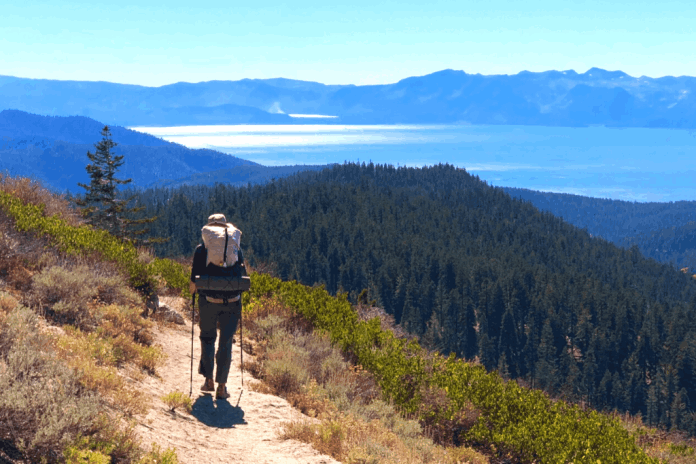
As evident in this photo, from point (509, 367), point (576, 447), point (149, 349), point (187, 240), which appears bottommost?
point (509, 367)

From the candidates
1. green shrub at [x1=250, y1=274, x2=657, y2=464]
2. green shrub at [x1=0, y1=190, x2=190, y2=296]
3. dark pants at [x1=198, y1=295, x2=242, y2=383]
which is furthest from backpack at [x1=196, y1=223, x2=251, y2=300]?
green shrub at [x1=0, y1=190, x2=190, y2=296]

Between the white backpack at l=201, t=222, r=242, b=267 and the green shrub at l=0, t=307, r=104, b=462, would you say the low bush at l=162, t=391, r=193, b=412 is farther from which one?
the white backpack at l=201, t=222, r=242, b=267

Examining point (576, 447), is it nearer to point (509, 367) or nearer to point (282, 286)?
point (282, 286)

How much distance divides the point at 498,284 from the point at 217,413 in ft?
413

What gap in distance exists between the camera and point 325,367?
10203mm

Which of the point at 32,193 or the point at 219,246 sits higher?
the point at 219,246

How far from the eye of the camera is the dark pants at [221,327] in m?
7.94

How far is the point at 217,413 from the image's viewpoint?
7.69 m

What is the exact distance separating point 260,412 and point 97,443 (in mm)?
3111

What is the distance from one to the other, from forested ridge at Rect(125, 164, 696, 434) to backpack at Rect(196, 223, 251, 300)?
75240 millimetres

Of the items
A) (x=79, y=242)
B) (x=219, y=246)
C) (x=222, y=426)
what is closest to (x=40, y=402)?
(x=222, y=426)

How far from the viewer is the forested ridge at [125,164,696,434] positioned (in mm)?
103500

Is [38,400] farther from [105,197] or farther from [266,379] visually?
[105,197]

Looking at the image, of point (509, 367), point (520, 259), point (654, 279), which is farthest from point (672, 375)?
point (654, 279)
